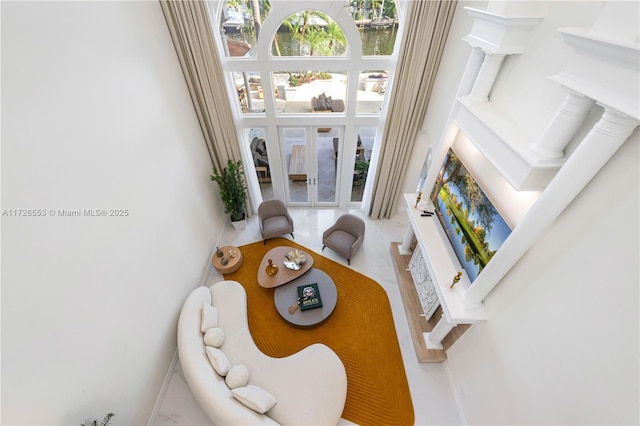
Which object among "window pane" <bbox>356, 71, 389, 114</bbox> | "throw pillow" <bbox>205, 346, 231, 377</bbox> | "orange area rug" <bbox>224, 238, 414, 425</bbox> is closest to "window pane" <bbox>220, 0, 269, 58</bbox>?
"window pane" <bbox>356, 71, 389, 114</bbox>

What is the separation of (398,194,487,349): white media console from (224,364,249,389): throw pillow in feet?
7.39

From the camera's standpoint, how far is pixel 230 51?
4.08 meters

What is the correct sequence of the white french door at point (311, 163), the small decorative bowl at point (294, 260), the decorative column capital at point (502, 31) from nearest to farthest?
the decorative column capital at point (502, 31)
the small decorative bowl at point (294, 260)
the white french door at point (311, 163)

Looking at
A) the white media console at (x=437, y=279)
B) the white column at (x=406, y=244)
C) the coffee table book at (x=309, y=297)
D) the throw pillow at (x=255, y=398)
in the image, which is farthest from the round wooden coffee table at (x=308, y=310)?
the white column at (x=406, y=244)

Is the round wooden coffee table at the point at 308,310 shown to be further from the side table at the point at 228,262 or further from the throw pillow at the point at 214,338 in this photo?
the side table at the point at 228,262

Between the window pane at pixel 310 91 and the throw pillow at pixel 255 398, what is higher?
the window pane at pixel 310 91

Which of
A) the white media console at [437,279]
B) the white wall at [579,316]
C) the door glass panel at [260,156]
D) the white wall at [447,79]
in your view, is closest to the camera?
the white wall at [579,316]

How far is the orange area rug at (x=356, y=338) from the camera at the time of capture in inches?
125

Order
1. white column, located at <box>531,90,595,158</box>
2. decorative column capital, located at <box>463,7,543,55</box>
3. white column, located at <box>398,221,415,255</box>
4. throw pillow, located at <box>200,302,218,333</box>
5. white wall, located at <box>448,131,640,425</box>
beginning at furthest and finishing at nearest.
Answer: white column, located at <box>398,221,415,255</box> < throw pillow, located at <box>200,302,218,333</box> < decorative column capital, located at <box>463,7,543,55</box> < white column, located at <box>531,90,595,158</box> < white wall, located at <box>448,131,640,425</box>

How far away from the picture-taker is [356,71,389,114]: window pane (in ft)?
13.8

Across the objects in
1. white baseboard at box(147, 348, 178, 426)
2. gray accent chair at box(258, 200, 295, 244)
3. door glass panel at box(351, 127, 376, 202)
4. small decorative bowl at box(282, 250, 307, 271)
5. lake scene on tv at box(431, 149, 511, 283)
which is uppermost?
lake scene on tv at box(431, 149, 511, 283)

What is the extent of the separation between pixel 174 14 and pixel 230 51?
0.83 meters

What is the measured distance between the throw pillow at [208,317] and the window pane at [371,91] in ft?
12.8

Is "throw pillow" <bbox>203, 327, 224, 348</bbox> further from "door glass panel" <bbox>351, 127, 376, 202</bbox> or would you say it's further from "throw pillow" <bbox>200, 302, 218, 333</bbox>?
"door glass panel" <bbox>351, 127, 376, 202</bbox>
